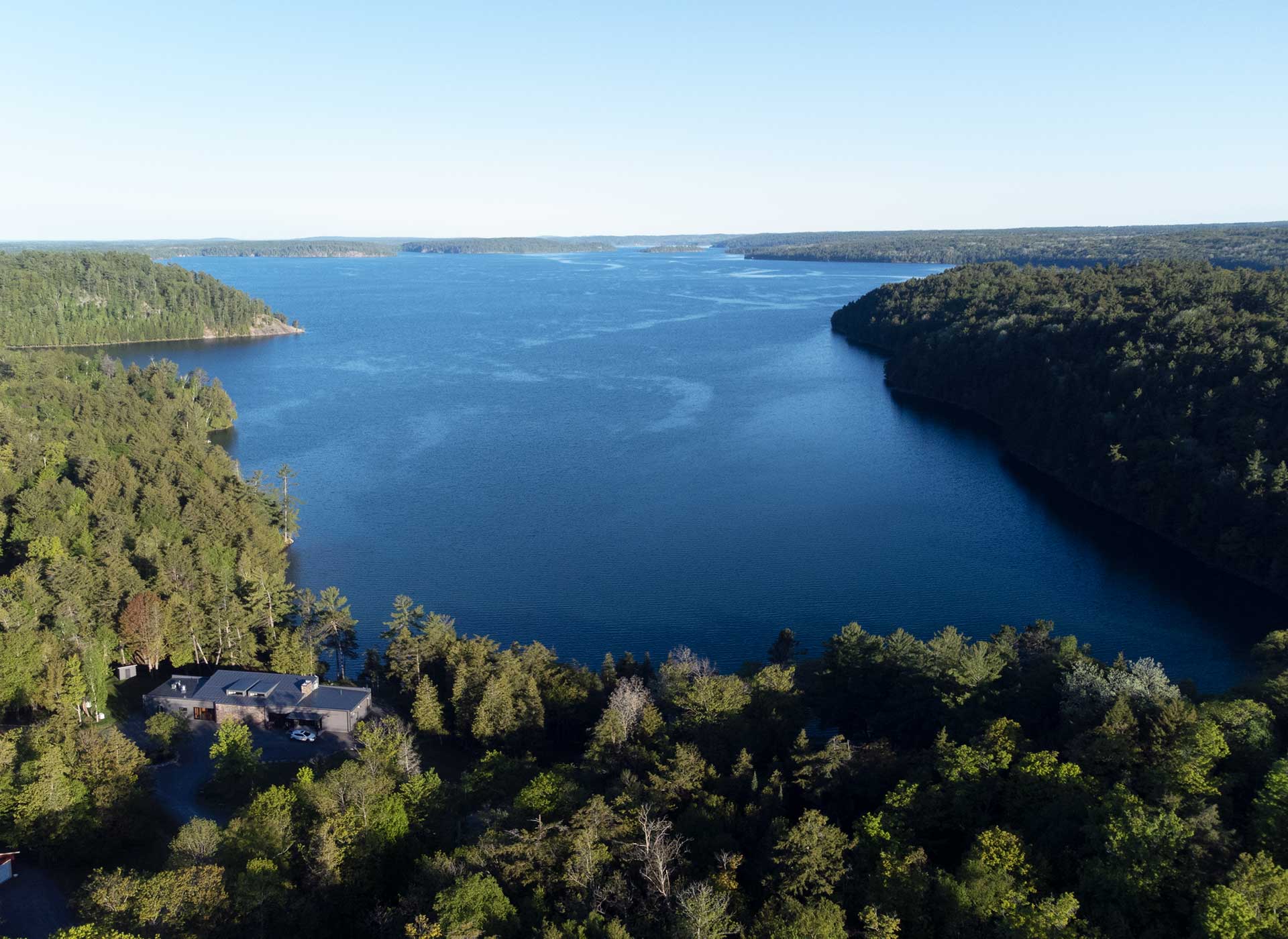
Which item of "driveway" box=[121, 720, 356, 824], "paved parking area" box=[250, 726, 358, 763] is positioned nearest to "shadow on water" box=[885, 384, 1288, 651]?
"paved parking area" box=[250, 726, 358, 763]

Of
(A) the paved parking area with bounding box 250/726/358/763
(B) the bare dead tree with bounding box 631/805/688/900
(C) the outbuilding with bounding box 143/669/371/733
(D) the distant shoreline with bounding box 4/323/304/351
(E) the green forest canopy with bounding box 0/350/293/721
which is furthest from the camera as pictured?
(D) the distant shoreline with bounding box 4/323/304/351

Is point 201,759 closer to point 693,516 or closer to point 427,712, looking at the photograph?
point 427,712

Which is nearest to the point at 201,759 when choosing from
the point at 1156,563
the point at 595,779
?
the point at 595,779

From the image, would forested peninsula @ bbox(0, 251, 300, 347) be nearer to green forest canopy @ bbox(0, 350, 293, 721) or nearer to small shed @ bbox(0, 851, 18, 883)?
green forest canopy @ bbox(0, 350, 293, 721)

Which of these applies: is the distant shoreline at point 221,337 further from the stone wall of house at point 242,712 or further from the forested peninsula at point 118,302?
the stone wall of house at point 242,712

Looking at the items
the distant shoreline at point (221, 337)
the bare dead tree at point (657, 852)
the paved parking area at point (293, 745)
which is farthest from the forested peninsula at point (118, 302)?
the bare dead tree at point (657, 852)

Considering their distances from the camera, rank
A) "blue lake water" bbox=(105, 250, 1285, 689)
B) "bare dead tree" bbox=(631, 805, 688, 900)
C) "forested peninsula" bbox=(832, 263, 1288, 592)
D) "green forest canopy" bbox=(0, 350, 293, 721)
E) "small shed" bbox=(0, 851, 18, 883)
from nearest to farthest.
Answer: "bare dead tree" bbox=(631, 805, 688, 900), "small shed" bbox=(0, 851, 18, 883), "green forest canopy" bbox=(0, 350, 293, 721), "blue lake water" bbox=(105, 250, 1285, 689), "forested peninsula" bbox=(832, 263, 1288, 592)
